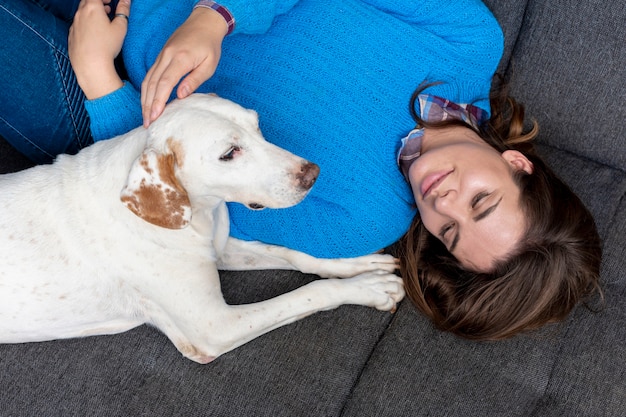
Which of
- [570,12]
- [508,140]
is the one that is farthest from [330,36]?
[570,12]

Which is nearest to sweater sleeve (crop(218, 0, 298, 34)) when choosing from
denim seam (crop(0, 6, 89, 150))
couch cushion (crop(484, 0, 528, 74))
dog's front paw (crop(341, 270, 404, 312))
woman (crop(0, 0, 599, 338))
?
woman (crop(0, 0, 599, 338))

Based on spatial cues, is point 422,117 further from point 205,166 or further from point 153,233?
point 153,233

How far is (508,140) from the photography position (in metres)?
2.65

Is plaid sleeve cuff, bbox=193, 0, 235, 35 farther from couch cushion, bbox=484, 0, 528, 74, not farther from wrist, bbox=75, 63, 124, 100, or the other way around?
couch cushion, bbox=484, 0, 528, 74

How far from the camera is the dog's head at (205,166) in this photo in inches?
73.9

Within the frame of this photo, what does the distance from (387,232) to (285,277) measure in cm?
53

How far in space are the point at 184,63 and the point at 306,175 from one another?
1.96 feet

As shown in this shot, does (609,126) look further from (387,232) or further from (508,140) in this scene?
(387,232)

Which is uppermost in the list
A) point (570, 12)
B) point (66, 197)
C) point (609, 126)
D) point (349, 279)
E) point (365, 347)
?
point (570, 12)

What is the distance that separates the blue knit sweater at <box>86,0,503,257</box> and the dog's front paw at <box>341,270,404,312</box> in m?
0.14

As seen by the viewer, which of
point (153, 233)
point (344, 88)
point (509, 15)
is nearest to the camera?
point (153, 233)

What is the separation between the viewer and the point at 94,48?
2475 mm

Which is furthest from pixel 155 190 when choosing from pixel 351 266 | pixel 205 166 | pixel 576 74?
pixel 576 74

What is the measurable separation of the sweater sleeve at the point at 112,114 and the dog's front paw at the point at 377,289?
1168mm
